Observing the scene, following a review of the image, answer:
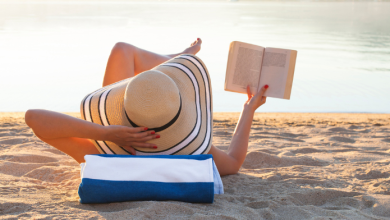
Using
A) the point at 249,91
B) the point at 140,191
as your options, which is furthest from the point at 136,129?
the point at 249,91

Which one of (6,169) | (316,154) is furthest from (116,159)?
(316,154)

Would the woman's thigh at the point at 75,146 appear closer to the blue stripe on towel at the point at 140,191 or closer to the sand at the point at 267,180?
the sand at the point at 267,180

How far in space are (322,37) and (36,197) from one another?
9986mm

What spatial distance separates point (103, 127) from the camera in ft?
5.23

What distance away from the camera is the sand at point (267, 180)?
148 cm

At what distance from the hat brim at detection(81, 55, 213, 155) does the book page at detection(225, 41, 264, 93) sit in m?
0.41

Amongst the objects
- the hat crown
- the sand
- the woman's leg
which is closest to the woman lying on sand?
the hat crown

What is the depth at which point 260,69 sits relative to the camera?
2.27 meters

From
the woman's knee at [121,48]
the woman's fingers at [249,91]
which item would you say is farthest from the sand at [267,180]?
the woman's knee at [121,48]

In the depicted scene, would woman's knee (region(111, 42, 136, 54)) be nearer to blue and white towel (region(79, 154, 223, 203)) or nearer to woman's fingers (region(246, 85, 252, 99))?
woman's fingers (region(246, 85, 252, 99))

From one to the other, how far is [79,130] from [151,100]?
1.32 feet

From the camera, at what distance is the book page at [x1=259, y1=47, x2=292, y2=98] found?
87.1 inches

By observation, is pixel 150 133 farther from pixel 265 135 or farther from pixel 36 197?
pixel 265 135

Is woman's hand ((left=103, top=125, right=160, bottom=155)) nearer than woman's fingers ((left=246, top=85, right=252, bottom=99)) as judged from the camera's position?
Yes
